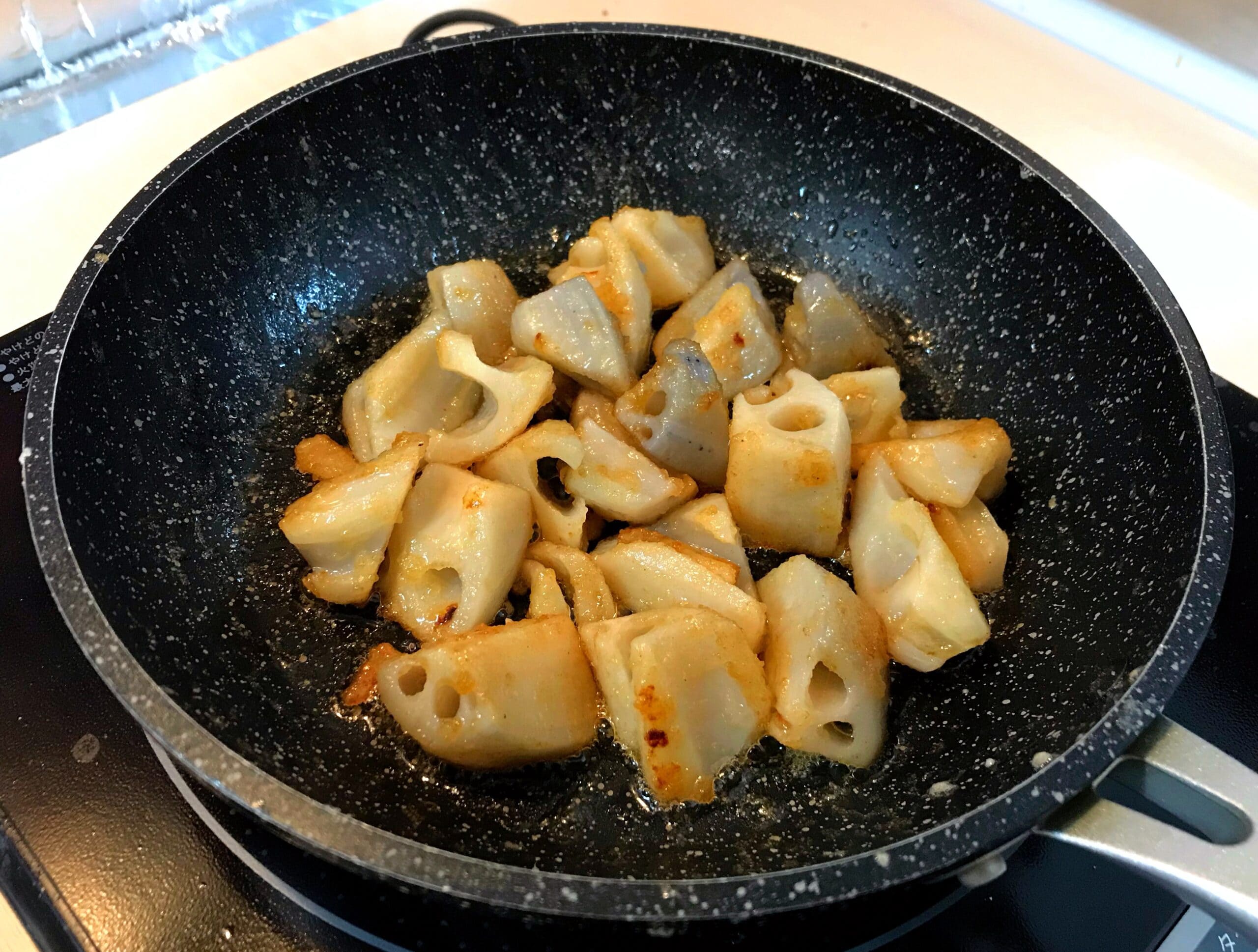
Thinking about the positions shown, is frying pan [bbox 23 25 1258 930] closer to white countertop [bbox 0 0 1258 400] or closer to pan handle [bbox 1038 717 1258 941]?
pan handle [bbox 1038 717 1258 941]

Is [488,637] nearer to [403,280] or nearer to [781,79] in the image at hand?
[403,280]

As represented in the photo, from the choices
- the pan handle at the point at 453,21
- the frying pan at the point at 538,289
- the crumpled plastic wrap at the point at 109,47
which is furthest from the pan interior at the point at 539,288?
the crumpled plastic wrap at the point at 109,47

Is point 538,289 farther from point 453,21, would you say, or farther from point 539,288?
point 453,21

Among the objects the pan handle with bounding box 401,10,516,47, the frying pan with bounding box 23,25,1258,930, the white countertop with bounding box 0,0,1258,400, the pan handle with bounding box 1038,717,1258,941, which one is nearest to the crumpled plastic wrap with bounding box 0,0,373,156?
the white countertop with bounding box 0,0,1258,400

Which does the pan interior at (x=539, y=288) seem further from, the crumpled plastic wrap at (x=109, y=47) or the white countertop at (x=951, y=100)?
the crumpled plastic wrap at (x=109, y=47)

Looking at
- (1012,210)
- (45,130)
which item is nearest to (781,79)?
(1012,210)

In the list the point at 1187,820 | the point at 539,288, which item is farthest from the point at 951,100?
the point at 1187,820
